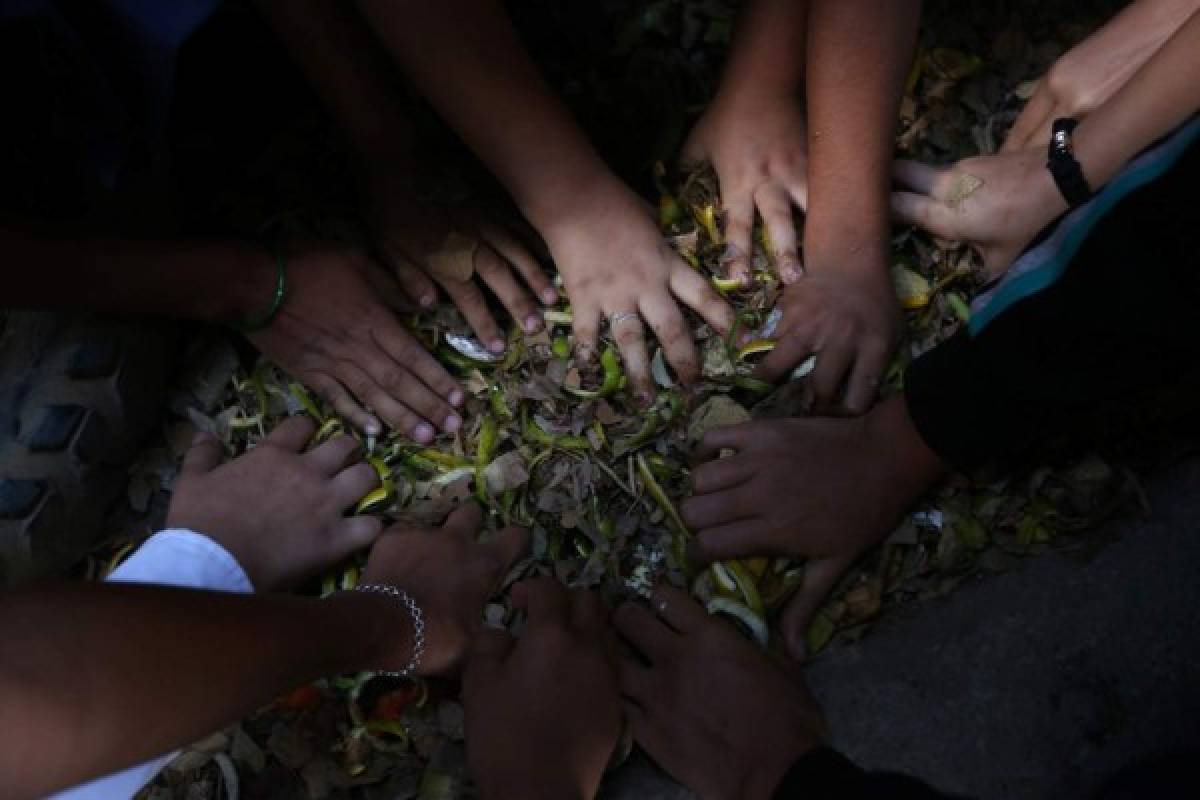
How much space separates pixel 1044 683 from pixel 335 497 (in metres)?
0.92

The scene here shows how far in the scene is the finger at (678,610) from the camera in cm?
136

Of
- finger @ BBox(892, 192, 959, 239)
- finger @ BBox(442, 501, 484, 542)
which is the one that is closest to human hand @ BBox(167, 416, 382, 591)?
finger @ BBox(442, 501, 484, 542)

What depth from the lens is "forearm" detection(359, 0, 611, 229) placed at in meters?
1.38

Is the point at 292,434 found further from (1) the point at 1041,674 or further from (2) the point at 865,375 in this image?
(1) the point at 1041,674

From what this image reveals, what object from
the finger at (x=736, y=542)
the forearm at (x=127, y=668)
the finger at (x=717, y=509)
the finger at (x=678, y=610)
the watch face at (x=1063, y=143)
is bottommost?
the finger at (x=678, y=610)

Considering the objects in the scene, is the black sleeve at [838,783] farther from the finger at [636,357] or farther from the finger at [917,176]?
the finger at [917,176]

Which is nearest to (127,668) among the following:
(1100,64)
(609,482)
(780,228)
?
(609,482)

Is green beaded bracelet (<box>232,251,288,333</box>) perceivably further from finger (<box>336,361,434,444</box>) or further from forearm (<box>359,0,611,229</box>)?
forearm (<box>359,0,611,229</box>)

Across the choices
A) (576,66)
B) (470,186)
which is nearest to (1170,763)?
(470,186)

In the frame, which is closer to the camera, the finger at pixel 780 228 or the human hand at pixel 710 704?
the human hand at pixel 710 704

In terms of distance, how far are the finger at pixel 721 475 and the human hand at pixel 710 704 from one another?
14 centimetres

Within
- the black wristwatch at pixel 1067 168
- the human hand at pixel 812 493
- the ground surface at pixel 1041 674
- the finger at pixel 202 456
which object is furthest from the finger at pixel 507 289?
the black wristwatch at pixel 1067 168

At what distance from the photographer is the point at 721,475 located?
1.41m

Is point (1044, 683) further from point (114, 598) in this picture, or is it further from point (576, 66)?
point (576, 66)
